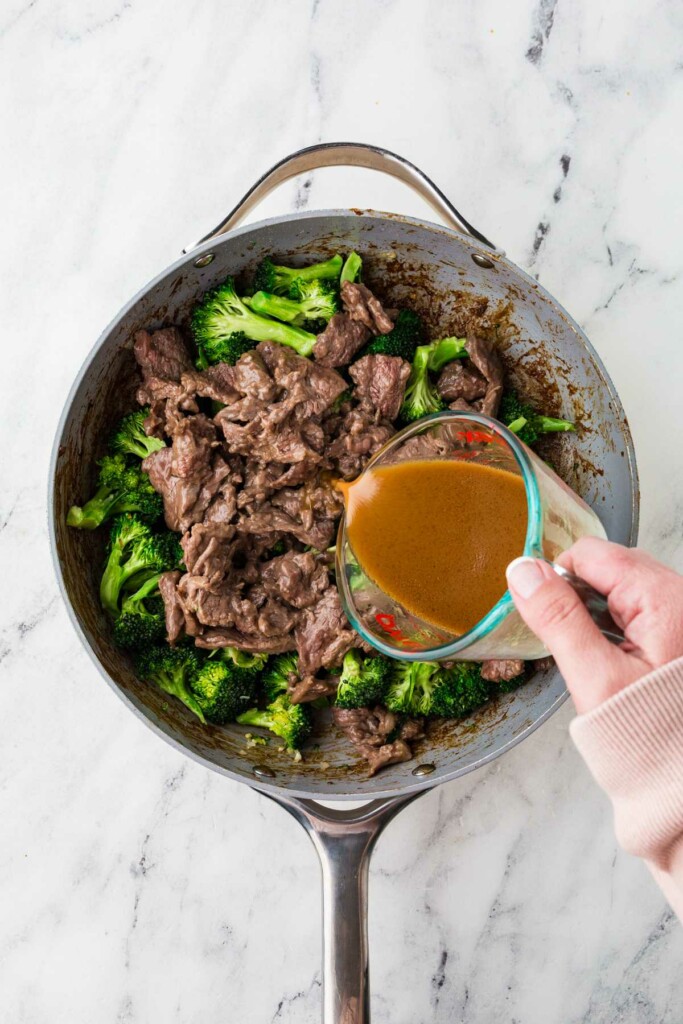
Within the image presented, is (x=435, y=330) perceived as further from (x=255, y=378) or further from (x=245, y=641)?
(x=245, y=641)

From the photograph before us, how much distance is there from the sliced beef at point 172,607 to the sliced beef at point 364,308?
88cm

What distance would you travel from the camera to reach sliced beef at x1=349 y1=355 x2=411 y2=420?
2.42 m

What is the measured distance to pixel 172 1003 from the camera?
276 centimetres

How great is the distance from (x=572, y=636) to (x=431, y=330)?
4.17 feet

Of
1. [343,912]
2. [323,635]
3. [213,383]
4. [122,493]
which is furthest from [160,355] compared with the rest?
[343,912]

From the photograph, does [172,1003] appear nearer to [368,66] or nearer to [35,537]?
[35,537]

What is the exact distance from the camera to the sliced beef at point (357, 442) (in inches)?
96.0

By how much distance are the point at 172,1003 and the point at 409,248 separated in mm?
2377

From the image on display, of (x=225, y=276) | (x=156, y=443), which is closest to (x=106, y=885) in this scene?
(x=156, y=443)

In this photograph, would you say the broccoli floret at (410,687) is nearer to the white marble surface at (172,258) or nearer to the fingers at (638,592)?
the white marble surface at (172,258)

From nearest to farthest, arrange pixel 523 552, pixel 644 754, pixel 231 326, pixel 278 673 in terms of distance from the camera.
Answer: pixel 644 754, pixel 523 552, pixel 231 326, pixel 278 673

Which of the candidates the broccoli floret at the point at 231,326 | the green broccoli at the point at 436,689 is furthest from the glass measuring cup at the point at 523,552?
the broccoli floret at the point at 231,326

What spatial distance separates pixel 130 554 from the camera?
246cm

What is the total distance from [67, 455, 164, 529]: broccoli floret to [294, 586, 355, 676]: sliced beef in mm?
521
